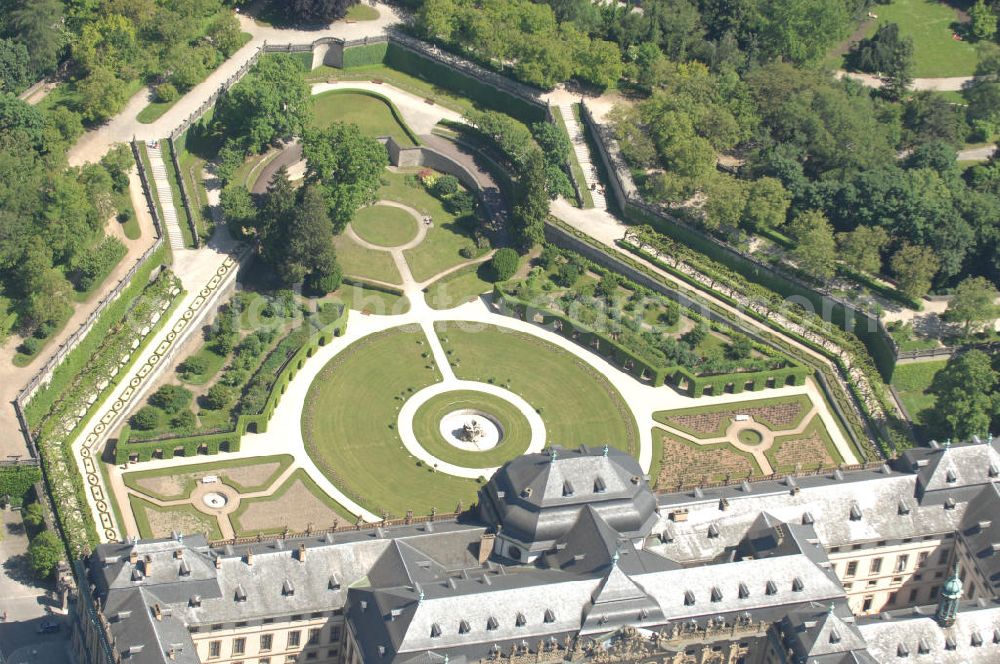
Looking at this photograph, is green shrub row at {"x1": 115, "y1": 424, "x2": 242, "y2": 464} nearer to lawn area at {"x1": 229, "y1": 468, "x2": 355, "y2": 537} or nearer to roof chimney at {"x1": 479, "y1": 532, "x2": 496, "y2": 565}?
lawn area at {"x1": 229, "y1": 468, "x2": 355, "y2": 537}

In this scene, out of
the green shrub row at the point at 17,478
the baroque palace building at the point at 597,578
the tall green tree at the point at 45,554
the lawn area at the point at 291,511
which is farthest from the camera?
the lawn area at the point at 291,511

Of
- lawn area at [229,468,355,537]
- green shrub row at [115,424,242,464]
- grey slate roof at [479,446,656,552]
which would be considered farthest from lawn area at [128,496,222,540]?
grey slate roof at [479,446,656,552]

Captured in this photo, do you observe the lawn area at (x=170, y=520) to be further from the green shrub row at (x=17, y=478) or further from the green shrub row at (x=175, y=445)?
the green shrub row at (x=17, y=478)

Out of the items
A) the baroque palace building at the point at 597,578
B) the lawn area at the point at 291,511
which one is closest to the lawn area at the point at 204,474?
the lawn area at the point at 291,511

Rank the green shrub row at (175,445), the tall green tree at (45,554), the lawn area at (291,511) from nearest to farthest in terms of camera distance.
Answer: the tall green tree at (45,554) < the lawn area at (291,511) < the green shrub row at (175,445)

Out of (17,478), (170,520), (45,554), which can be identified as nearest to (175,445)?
(170,520)
